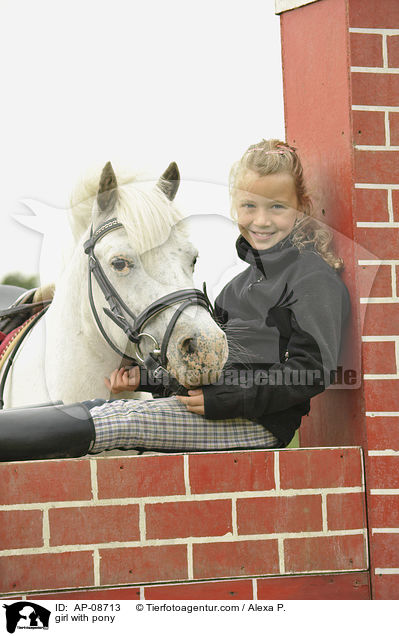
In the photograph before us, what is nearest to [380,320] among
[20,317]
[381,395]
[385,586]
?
[381,395]

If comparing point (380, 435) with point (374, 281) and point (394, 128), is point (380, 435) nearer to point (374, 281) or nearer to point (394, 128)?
point (374, 281)

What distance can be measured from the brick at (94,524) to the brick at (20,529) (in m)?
0.04

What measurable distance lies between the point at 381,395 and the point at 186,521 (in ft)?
2.23

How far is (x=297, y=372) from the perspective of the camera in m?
2.18

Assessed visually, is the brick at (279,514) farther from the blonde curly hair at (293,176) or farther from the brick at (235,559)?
the blonde curly hair at (293,176)

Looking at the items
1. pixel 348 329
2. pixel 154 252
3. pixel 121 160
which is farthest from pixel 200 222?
pixel 348 329

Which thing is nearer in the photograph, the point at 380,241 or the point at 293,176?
the point at 380,241

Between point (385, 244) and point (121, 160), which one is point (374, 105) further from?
point (121, 160)

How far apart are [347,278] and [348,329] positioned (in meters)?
0.16

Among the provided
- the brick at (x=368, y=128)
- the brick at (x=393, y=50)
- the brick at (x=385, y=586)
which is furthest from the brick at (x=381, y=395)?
the brick at (x=393, y=50)

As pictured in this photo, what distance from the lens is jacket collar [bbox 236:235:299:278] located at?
7.63ft

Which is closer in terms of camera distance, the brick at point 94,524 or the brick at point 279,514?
the brick at point 94,524

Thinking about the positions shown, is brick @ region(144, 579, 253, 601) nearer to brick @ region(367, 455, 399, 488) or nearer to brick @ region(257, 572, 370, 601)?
brick @ region(257, 572, 370, 601)
